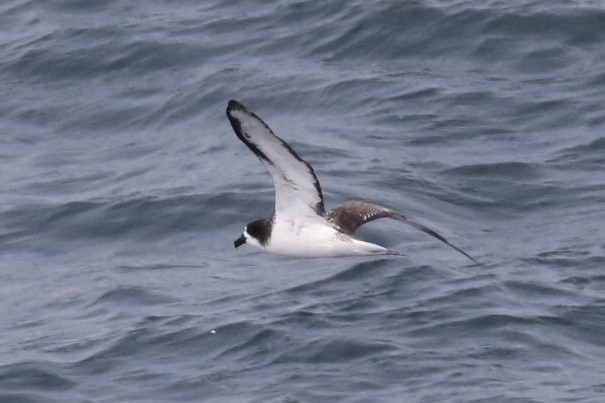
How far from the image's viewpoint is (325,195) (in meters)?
16.3

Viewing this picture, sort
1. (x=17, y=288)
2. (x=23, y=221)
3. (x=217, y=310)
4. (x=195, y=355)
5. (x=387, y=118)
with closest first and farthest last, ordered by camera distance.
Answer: (x=195, y=355), (x=217, y=310), (x=17, y=288), (x=23, y=221), (x=387, y=118)

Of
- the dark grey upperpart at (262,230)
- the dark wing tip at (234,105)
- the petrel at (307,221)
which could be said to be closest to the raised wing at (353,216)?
the petrel at (307,221)

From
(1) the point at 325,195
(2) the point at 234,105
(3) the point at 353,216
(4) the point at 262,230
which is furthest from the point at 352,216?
(1) the point at 325,195

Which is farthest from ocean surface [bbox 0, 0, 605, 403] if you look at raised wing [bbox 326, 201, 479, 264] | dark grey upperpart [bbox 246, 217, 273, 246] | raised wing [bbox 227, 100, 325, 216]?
raised wing [bbox 227, 100, 325, 216]

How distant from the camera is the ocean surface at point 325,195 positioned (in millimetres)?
12867

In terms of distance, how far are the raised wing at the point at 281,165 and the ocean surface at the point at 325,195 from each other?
4.64 ft

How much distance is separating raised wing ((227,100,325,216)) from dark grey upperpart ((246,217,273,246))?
269 millimetres

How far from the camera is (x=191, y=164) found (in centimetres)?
1777

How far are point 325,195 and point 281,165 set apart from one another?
191 inches

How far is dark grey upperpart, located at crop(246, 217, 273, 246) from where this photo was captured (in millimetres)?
12688

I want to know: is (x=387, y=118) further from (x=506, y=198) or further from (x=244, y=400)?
(x=244, y=400)

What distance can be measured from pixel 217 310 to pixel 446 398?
301 centimetres

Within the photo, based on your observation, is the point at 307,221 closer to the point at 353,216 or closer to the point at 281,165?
the point at 353,216

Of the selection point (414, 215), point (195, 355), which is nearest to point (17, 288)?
point (195, 355)
